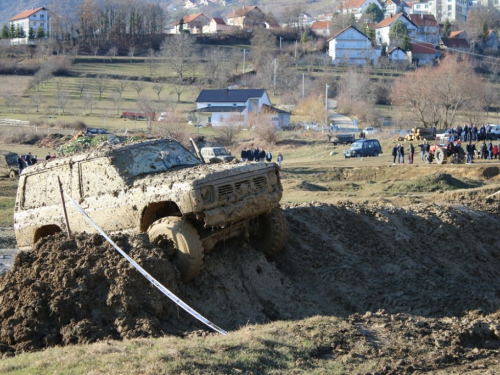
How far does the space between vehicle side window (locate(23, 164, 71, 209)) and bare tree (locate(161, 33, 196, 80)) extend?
9429cm

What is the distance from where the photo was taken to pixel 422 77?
71625mm

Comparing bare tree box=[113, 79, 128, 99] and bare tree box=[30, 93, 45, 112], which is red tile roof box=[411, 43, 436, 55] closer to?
bare tree box=[113, 79, 128, 99]

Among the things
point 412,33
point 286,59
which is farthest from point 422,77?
point 412,33

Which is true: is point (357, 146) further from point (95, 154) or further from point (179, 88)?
point (179, 88)

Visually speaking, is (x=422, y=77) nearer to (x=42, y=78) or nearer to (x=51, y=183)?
(x=42, y=78)

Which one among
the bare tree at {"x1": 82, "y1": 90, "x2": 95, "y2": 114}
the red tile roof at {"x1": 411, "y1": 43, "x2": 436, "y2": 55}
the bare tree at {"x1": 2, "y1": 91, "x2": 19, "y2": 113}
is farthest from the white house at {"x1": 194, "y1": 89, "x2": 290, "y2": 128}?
the red tile roof at {"x1": 411, "y1": 43, "x2": 436, "y2": 55}

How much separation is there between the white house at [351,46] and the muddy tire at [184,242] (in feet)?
386

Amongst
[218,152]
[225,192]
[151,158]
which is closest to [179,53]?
[218,152]

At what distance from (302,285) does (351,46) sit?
12003 cm

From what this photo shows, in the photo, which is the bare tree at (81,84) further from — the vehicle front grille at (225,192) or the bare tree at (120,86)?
the vehicle front grille at (225,192)

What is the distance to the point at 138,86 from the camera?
95188mm

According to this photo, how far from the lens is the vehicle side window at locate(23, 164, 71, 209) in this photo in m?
12.5

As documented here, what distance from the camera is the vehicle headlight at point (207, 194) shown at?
418 inches

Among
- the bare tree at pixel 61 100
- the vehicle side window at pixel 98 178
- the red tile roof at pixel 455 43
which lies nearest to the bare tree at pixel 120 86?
the bare tree at pixel 61 100
